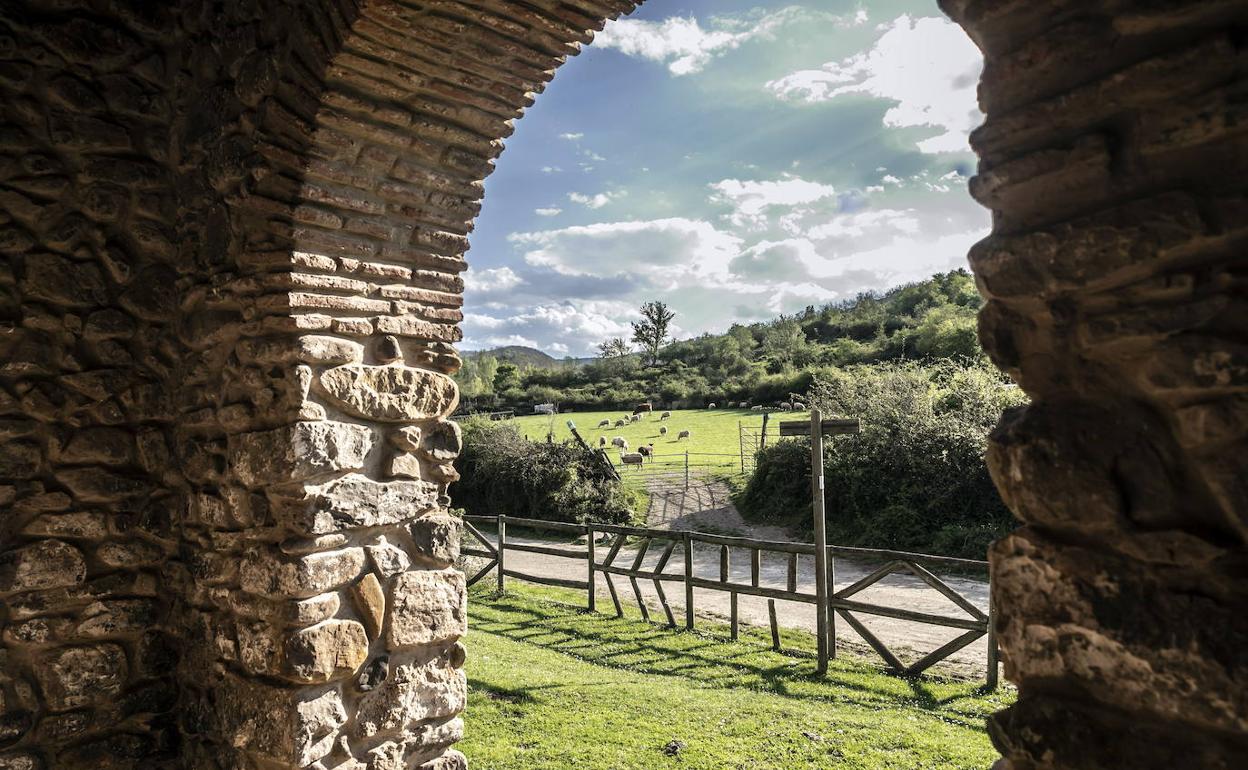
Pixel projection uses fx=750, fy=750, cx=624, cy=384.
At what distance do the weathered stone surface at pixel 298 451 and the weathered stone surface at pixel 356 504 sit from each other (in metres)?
0.07

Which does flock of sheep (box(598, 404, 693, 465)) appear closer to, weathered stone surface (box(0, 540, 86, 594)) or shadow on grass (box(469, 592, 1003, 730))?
shadow on grass (box(469, 592, 1003, 730))

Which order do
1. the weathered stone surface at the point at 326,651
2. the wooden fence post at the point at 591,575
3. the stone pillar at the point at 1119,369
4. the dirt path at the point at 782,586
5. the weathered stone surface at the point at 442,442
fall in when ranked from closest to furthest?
1. the stone pillar at the point at 1119,369
2. the weathered stone surface at the point at 326,651
3. the weathered stone surface at the point at 442,442
4. the dirt path at the point at 782,586
5. the wooden fence post at the point at 591,575

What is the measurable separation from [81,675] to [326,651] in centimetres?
113

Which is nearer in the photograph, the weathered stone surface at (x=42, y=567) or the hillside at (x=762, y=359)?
the weathered stone surface at (x=42, y=567)

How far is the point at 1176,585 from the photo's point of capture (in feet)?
3.61

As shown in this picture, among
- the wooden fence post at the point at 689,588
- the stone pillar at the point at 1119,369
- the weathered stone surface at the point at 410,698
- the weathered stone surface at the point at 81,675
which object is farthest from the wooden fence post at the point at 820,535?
the stone pillar at the point at 1119,369

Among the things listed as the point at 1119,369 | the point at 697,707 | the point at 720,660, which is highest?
the point at 1119,369

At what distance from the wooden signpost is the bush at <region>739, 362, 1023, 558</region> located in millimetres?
5166

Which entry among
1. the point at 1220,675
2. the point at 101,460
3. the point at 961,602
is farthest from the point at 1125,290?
the point at 961,602

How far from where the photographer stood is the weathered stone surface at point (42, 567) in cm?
278

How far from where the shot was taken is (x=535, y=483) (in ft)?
57.5

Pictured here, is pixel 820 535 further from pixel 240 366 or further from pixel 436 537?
pixel 240 366

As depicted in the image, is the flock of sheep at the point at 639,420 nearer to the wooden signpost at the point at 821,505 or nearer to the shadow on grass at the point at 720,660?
the shadow on grass at the point at 720,660

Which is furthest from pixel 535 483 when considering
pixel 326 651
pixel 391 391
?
pixel 326 651
